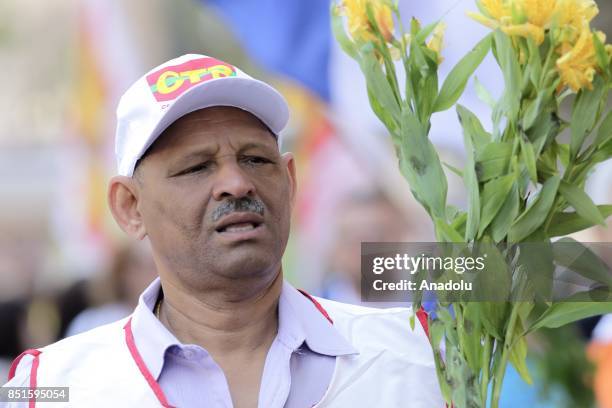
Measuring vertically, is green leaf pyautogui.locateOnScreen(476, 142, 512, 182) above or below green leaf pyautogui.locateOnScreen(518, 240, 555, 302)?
above

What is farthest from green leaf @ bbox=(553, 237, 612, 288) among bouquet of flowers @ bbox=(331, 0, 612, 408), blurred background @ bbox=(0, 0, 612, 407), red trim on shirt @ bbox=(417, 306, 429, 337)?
blurred background @ bbox=(0, 0, 612, 407)

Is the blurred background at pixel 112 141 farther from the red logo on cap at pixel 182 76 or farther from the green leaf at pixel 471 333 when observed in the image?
the green leaf at pixel 471 333

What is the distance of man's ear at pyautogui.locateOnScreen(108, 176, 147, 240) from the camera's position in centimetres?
209

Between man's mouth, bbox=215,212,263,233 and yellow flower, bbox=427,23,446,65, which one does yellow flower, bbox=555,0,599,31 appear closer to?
yellow flower, bbox=427,23,446,65

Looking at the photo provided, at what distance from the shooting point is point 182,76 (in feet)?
6.77

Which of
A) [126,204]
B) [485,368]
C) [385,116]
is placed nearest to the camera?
[485,368]

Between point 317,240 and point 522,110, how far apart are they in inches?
109

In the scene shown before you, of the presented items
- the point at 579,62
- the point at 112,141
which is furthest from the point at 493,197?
the point at 112,141

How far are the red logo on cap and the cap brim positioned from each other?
2 cm

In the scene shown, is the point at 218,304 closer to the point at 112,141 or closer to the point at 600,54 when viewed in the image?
the point at 600,54

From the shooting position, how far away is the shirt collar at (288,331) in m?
1.97

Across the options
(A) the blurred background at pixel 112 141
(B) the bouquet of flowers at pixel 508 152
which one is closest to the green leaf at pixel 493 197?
(B) the bouquet of flowers at pixel 508 152

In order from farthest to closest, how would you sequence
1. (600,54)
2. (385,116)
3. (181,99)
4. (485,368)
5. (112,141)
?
(112,141)
(181,99)
(385,116)
(485,368)
(600,54)

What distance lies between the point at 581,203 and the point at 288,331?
25.0 inches
